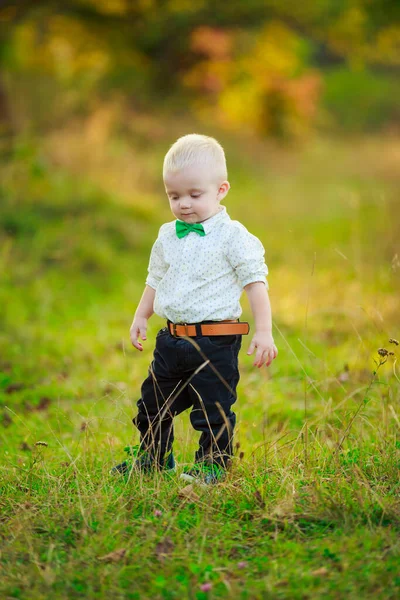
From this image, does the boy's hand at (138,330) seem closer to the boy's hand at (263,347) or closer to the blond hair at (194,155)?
the boy's hand at (263,347)

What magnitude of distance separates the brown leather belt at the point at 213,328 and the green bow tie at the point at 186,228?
37cm

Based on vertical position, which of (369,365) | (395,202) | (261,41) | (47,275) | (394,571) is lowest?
(394,571)

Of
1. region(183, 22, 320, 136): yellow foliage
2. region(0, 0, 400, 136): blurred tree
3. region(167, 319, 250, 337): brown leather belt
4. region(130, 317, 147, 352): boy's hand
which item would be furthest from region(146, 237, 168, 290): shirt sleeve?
region(183, 22, 320, 136): yellow foliage

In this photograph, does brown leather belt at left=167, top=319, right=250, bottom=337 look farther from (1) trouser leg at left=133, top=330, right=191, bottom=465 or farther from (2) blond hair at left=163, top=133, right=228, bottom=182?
(2) blond hair at left=163, top=133, right=228, bottom=182

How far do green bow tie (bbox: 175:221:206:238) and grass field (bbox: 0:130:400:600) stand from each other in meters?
0.57

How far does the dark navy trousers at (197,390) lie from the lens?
2971 mm

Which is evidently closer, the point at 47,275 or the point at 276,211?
the point at 47,275

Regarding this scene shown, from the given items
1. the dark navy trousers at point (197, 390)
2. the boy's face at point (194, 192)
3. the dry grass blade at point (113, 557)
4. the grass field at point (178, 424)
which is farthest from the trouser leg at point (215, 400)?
the dry grass blade at point (113, 557)

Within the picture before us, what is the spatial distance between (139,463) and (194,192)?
114 centimetres

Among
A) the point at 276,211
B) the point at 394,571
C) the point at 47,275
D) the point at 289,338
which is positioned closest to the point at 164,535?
the point at 394,571

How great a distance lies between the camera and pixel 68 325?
6.30 meters

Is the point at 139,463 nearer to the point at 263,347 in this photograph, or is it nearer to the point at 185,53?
the point at 263,347

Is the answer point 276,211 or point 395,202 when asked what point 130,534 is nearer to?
point 395,202

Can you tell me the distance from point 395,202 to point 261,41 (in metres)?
11.9
